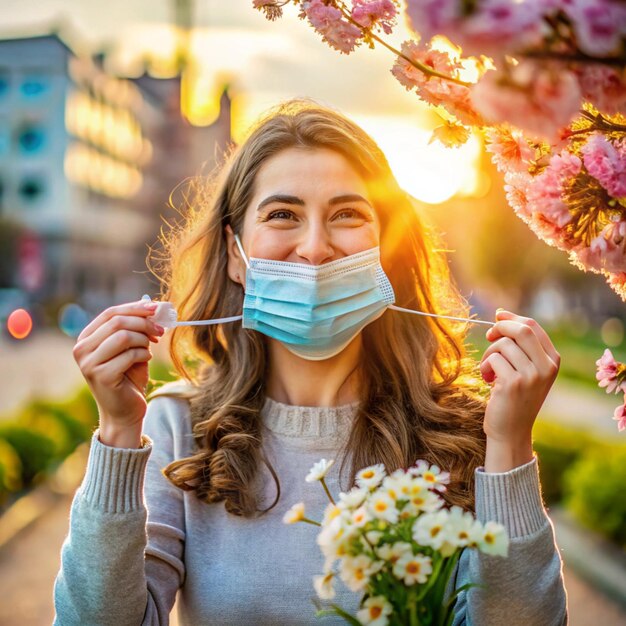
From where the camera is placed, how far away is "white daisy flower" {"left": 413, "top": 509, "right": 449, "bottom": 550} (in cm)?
129

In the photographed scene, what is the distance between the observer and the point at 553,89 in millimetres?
1092

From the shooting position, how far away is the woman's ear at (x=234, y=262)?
9.30 ft

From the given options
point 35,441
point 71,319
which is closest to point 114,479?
point 35,441

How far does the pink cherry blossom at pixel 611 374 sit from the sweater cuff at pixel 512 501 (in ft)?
1.04

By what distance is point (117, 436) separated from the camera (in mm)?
2186

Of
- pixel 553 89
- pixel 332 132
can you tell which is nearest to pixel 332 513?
pixel 553 89

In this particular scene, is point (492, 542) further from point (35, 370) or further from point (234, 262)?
point (35, 370)

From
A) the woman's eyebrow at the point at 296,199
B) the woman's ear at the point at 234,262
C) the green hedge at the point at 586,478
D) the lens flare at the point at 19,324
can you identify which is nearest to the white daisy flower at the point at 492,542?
the woman's eyebrow at the point at 296,199

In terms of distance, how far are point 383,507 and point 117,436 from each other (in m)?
1.06

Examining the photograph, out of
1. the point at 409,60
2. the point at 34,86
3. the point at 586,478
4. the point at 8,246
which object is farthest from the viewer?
the point at 8,246

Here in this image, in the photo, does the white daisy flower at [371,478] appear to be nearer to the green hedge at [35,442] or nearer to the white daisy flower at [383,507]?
the white daisy flower at [383,507]

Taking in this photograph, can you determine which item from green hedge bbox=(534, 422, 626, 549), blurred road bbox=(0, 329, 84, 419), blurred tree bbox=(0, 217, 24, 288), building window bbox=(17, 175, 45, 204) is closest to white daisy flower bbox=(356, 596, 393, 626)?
green hedge bbox=(534, 422, 626, 549)

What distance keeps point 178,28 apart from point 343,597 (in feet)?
81.2

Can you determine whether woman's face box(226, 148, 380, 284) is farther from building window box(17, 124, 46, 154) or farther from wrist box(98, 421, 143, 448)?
building window box(17, 124, 46, 154)
